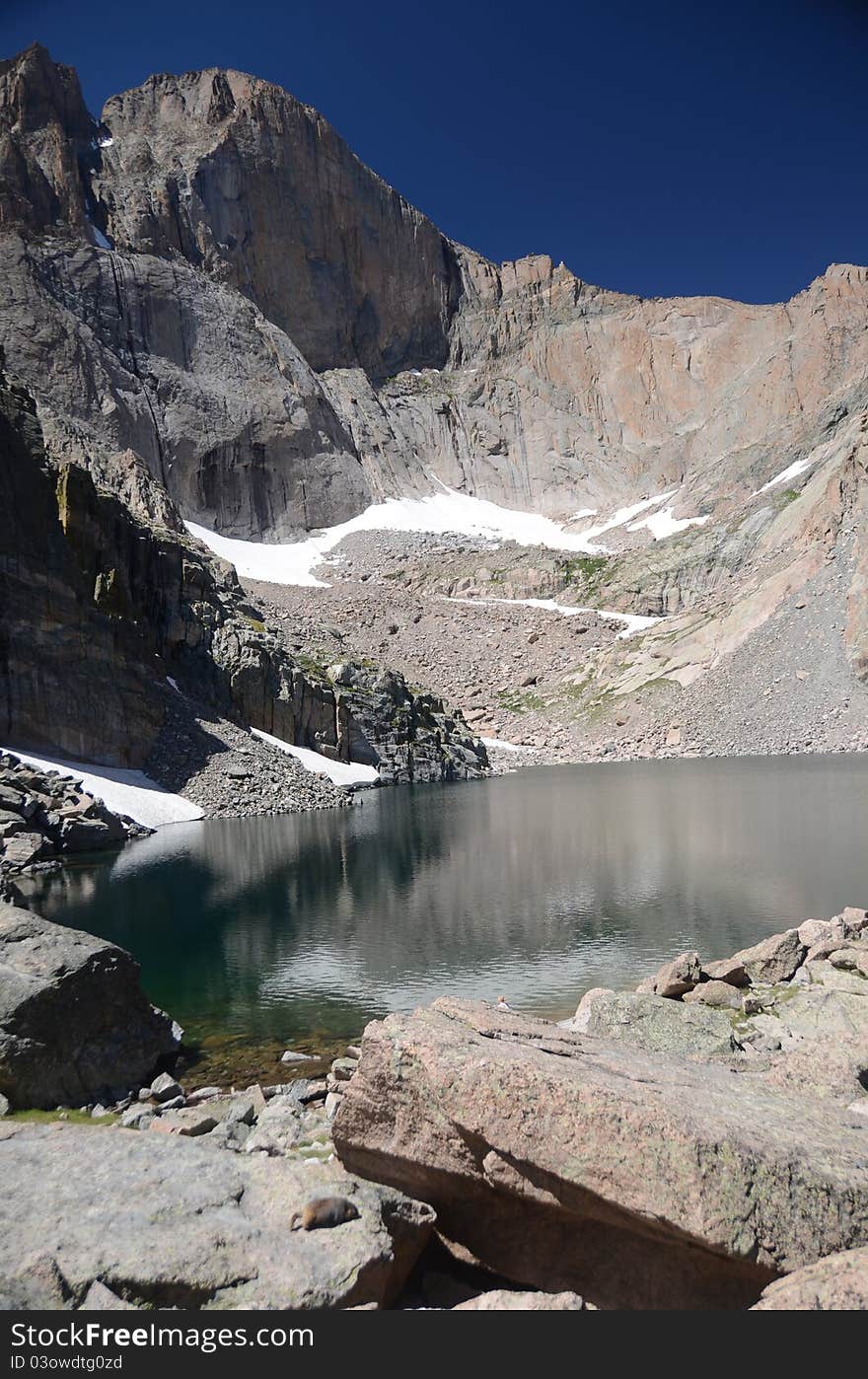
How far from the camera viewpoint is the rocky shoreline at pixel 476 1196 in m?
4.11

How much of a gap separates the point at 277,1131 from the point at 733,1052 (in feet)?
17.9

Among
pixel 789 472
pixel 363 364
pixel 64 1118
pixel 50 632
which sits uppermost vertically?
pixel 363 364

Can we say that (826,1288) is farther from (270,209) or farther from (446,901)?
(270,209)

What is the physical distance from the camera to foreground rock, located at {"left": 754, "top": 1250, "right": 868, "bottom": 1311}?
368 cm

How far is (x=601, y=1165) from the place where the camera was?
4.63m

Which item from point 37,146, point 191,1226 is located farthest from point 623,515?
point 191,1226

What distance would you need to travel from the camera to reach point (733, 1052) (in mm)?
9211

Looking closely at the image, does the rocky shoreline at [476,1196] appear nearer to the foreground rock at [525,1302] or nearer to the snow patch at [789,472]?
the foreground rock at [525,1302]

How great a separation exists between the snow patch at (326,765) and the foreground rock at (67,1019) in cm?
4209

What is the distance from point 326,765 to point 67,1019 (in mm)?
47814

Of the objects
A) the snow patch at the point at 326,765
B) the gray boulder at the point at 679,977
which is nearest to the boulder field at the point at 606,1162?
the gray boulder at the point at 679,977

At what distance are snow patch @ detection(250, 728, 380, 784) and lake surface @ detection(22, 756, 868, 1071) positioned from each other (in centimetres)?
1548

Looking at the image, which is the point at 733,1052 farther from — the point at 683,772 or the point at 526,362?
the point at 526,362

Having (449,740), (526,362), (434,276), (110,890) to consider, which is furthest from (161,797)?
(434,276)
